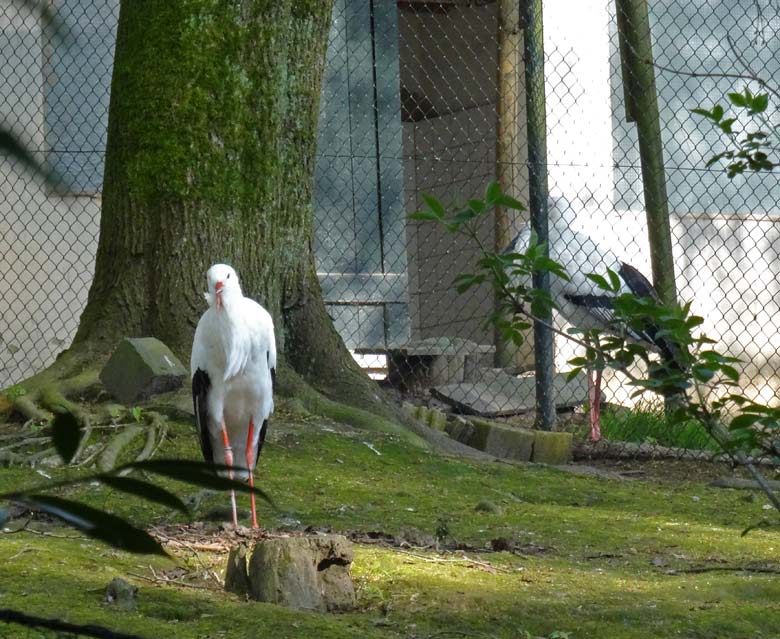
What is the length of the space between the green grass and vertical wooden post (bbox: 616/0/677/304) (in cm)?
82

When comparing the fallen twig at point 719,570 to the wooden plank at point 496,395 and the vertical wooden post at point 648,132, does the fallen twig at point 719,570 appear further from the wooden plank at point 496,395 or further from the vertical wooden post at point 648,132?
the wooden plank at point 496,395

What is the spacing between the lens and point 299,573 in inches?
→ 136

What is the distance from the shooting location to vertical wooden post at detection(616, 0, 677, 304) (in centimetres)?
797

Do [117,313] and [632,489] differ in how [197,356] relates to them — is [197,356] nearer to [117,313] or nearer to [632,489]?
[117,313]

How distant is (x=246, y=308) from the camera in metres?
5.41

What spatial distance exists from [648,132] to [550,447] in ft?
7.17

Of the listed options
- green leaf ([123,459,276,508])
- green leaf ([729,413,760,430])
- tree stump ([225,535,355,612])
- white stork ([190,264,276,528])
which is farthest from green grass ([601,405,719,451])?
green leaf ([123,459,276,508])

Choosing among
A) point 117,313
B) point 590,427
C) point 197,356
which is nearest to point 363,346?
point 590,427

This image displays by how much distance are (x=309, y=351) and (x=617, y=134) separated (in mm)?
4778

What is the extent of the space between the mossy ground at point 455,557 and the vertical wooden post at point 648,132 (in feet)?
7.03

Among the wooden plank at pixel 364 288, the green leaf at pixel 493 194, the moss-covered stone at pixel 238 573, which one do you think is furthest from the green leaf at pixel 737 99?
the wooden plank at pixel 364 288

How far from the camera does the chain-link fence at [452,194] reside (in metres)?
9.66

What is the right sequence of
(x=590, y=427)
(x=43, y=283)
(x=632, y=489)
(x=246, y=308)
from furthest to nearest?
1. (x=43, y=283)
2. (x=590, y=427)
3. (x=632, y=489)
4. (x=246, y=308)

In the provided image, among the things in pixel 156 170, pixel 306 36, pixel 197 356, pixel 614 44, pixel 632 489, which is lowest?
pixel 632 489
